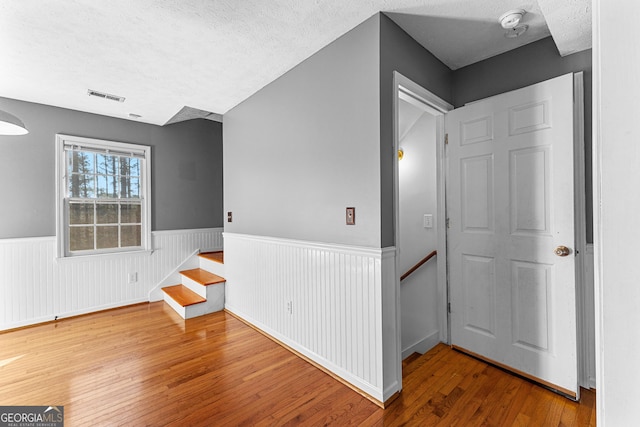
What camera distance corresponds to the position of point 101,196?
11.9 feet

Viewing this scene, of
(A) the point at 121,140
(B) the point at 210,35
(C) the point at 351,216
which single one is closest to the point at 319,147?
(C) the point at 351,216

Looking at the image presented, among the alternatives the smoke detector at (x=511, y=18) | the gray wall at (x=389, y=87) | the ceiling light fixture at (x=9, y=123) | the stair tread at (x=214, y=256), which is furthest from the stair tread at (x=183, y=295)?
the smoke detector at (x=511, y=18)

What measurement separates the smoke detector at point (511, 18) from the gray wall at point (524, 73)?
38cm

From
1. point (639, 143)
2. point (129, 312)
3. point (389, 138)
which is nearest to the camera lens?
point (639, 143)

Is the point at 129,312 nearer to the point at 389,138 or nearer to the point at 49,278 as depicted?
the point at 49,278

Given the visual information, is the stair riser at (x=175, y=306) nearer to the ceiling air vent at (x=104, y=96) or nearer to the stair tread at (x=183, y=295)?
the stair tread at (x=183, y=295)

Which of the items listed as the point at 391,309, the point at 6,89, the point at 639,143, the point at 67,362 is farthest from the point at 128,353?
the point at 639,143

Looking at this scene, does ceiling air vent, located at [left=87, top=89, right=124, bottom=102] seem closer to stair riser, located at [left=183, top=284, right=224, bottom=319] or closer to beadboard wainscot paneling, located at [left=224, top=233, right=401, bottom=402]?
beadboard wainscot paneling, located at [left=224, top=233, right=401, bottom=402]

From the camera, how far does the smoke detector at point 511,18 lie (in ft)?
5.73

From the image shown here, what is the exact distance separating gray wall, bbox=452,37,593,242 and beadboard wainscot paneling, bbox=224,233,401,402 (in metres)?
1.46

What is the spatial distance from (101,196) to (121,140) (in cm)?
78

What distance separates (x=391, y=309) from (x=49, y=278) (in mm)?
3843

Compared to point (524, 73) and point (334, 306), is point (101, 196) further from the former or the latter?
point (524, 73)

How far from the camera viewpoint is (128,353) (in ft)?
8.14
